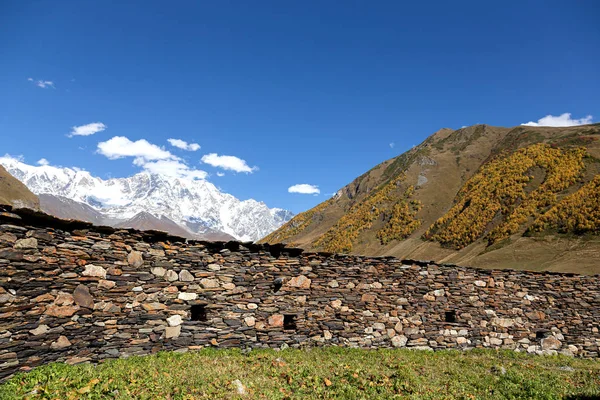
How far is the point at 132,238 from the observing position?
32.4ft

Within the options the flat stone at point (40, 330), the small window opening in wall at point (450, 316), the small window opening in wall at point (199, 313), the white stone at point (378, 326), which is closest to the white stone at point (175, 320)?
the small window opening in wall at point (199, 313)

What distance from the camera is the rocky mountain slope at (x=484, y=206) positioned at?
1811 inches

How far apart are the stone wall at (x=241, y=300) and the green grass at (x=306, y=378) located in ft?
2.16

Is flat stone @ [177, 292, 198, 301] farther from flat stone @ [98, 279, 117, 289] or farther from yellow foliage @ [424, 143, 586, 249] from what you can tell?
yellow foliage @ [424, 143, 586, 249]

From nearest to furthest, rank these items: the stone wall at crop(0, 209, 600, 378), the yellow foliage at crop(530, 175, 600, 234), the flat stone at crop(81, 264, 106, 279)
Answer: the stone wall at crop(0, 209, 600, 378) < the flat stone at crop(81, 264, 106, 279) < the yellow foliage at crop(530, 175, 600, 234)

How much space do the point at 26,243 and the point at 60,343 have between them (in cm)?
243

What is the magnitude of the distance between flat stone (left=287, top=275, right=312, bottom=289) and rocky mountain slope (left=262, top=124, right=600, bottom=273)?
33740mm

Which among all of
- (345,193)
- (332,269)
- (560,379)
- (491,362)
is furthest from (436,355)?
(345,193)

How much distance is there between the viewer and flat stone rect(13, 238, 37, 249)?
8102mm

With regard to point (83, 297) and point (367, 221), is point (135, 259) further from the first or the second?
point (367, 221)

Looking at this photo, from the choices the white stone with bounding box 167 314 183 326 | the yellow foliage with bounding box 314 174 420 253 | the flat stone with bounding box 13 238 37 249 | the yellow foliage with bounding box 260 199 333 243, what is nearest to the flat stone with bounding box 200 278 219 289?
the white stone with bounding box 167 314 183 326

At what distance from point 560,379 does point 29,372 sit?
41.6 feet

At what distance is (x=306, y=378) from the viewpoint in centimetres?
822

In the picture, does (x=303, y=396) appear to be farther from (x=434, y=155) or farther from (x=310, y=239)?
(x=434, y=155)
